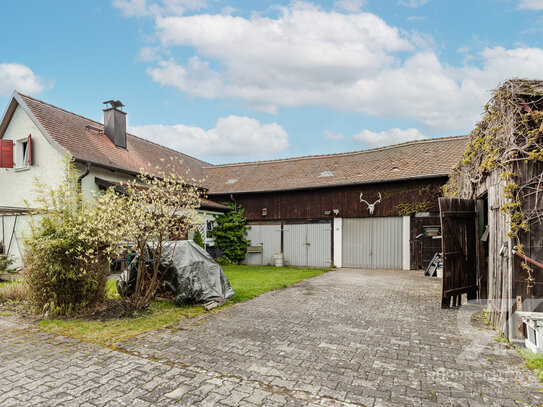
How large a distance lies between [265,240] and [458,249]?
390 inches

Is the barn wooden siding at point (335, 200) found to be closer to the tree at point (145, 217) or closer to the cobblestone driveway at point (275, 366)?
the cobblestone driveway at point (275, 366)

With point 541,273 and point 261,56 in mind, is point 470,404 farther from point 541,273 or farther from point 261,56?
point 261,56

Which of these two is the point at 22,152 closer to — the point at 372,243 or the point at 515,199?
the point at 372,243

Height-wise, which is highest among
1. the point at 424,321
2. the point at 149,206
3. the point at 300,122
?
the point at 300,122

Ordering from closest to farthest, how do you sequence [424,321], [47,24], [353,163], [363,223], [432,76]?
[424,321] < [47,24] < [432,76] < [363,223] < [353,163]

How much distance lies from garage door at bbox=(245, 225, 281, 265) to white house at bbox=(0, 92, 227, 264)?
2943 millimetres

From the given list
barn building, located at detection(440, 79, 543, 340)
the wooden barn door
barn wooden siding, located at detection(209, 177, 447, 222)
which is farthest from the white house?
barn building, located at detection(440, 79, 543, 340)

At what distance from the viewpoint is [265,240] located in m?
15.2

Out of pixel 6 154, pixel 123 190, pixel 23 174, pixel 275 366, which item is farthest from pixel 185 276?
pixel 6 154

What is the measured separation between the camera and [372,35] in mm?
8164

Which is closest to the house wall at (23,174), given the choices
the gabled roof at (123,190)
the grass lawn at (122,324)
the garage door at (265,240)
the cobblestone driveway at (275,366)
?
the gabled roof at (123,190)

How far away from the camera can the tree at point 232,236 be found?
15.2 m

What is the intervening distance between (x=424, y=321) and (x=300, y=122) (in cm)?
1171

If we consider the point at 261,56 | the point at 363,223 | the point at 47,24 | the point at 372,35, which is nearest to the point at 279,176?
the point at 363,223
